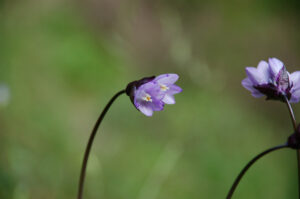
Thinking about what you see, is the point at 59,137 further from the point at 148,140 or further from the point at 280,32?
the point at 280,32

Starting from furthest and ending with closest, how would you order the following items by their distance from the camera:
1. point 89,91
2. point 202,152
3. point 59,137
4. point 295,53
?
point 295,53
point 89,91
point 202,152
point 59,137

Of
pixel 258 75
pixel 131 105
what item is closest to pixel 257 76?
pixel 258 75

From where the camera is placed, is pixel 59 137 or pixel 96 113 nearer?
pixel 59 137

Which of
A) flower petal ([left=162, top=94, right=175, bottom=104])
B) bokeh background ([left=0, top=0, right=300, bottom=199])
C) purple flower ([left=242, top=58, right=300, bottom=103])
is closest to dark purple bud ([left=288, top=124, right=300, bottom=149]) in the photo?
purple flower ([left=242, top=58, right=300, bottom=103])

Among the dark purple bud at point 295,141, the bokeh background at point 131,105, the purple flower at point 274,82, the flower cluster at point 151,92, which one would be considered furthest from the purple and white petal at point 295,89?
the bokeh background at point 131,105

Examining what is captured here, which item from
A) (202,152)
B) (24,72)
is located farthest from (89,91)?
(202,152)

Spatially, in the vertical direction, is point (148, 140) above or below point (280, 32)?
below

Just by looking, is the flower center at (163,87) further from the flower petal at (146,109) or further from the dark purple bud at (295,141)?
the dark purple bud at (295,141)
